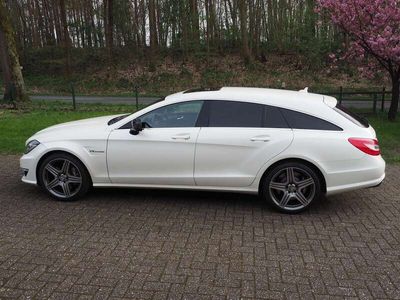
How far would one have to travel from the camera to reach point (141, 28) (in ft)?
109

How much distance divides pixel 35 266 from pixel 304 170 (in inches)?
121

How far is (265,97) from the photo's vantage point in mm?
5176

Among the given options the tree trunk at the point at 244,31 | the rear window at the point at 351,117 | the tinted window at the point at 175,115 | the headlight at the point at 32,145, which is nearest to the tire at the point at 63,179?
the headlight at the point at 32,145

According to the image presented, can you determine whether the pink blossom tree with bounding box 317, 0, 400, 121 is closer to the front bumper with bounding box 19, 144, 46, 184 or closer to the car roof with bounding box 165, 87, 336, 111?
the car roof with bounding box 165, 87, 336, 111

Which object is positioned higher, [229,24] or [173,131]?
[229,24]

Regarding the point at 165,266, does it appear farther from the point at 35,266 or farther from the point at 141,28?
the point at 141,28

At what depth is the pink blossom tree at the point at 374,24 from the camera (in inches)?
440

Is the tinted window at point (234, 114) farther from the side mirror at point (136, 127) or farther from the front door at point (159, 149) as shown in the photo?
the side mirror at point (136, 127)

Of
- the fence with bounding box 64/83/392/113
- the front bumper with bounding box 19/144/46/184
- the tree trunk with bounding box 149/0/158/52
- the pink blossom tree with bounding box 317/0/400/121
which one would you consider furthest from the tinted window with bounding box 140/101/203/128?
the tree trunk with bounding box 149/0/158/52

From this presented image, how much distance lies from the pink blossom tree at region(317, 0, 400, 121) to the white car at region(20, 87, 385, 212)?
23.1 feet

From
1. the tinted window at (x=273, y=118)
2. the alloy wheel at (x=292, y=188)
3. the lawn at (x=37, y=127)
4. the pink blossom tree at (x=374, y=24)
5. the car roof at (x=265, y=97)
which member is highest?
the pink blossom tree at (x=374, y=24)

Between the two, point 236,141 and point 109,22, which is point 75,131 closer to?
point 236,141

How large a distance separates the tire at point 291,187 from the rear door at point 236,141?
8.3 inches

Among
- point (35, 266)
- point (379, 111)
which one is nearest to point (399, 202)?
point (35, 266)
